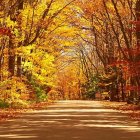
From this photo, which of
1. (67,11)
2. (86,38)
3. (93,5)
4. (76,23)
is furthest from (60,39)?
(86,38)

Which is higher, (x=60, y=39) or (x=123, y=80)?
(x=60, y=39)

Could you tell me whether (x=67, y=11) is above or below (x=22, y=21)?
above

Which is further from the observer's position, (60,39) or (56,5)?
(60,39)

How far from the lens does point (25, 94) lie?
28.7 meters

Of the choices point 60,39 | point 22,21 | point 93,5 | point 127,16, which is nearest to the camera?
point 22,21

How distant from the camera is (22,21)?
1091 inches

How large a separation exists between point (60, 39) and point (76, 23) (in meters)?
2.37

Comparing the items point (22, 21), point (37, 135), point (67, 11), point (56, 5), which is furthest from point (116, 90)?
point (37, 135)

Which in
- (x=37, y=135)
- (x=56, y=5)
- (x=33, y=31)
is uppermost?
(x=56, y=5)

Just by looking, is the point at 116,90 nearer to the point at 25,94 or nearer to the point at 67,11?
the point at 67,11

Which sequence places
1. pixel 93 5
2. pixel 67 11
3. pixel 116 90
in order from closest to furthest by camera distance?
pixel 93 5, pixel 67 11, pixel 116 90

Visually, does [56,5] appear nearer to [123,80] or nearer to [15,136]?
[123,80]

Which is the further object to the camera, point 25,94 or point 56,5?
point 56,5

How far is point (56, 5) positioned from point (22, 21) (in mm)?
3969
